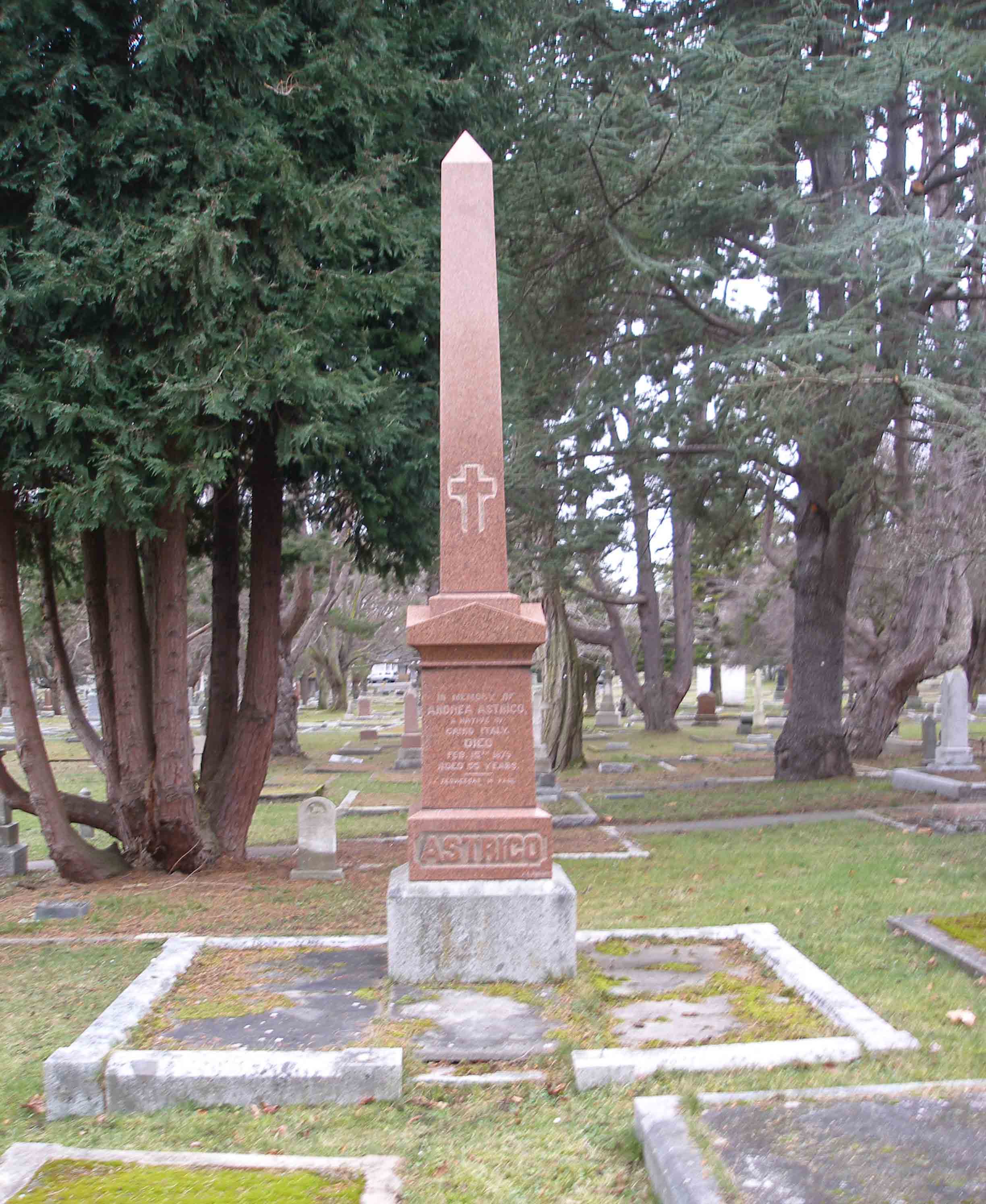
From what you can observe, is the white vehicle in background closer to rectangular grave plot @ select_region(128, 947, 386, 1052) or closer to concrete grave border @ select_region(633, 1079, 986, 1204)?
rectangular grave plot @ select_region(128, 947, 386, 1052)

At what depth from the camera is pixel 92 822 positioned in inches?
428

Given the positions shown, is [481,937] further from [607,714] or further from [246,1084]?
A: [607,714]

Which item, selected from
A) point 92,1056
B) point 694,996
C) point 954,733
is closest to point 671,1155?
point 694,996

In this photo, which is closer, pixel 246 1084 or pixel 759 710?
pixel 246 1084

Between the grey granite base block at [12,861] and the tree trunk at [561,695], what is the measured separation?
11217mm

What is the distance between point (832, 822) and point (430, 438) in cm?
702

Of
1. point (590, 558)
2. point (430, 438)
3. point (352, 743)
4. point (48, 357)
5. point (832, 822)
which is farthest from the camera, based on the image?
point (352, 743)

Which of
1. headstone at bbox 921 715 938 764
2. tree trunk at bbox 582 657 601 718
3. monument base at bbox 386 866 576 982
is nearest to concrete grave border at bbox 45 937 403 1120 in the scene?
monument base at bbox 386 866 576 982

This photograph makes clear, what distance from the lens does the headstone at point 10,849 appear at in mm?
11609

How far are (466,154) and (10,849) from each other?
28.0ft

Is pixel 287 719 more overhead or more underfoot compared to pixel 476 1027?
more overhead

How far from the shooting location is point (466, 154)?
719 cm

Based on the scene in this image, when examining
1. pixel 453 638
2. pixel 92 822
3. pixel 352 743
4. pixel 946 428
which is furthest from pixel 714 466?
pixel 352 743

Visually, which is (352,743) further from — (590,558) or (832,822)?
(832,822)
